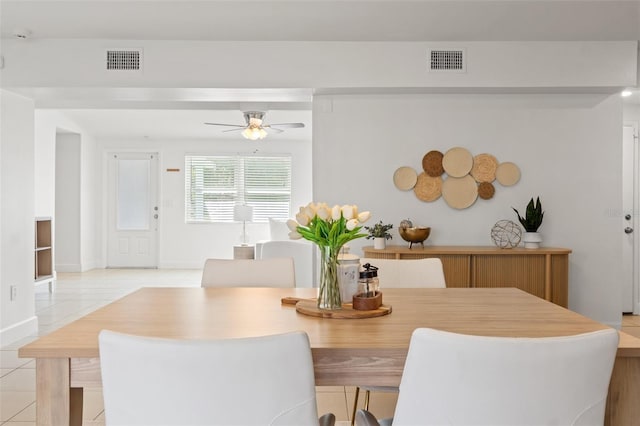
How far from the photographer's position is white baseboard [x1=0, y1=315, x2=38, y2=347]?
4.27m

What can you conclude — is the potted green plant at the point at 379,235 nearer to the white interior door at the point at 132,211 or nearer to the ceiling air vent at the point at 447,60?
the ceiling air vent at the point at 447,60

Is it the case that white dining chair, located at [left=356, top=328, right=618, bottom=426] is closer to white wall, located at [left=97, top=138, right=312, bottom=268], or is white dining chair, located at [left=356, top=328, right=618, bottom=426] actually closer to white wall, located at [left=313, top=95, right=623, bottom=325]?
white wall, located at [left=313, top=95, right=623, bottom=325]

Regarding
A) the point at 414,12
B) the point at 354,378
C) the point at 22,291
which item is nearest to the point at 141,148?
the point at 22,291

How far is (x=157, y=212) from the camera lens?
31.8 feet

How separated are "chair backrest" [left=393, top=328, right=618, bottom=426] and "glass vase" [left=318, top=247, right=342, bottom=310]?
2.37ft

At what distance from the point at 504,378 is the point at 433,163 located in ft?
12.2

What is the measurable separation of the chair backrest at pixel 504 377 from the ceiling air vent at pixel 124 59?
151 inches

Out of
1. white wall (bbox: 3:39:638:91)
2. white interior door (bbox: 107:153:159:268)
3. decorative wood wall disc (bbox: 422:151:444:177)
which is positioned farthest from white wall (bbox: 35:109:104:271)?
decorative wood wall disc (bbox: 422:151:444:177)

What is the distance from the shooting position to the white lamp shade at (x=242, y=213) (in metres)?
8.86

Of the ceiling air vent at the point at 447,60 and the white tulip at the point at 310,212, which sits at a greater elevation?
the ceiling air vent at the point at 447,60

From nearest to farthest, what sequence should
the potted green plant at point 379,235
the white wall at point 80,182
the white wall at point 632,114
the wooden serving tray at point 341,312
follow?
the wooden serving tray at point 341,312 < the potted green plant at point 379,235 < the white wall at point 632,114 < the white wall at point 80,182

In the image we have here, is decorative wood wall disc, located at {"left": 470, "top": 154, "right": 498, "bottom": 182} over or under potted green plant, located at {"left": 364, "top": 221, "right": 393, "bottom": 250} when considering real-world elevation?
over

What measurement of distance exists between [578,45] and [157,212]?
7440mm

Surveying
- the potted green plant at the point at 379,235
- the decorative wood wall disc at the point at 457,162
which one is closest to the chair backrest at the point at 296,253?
the potted green plant at the point at 379,235
